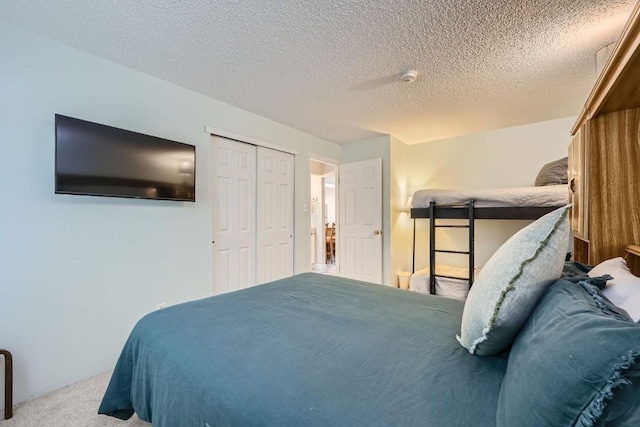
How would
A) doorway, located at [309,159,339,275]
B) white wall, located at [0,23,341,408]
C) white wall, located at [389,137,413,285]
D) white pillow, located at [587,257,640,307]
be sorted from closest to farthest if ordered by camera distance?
white pillow, located at [587,257,640,307] → white wall, located at [0,23,341,408] → white wall, located at [389,137,413,285] → doorway, located at [309,159,339,275]

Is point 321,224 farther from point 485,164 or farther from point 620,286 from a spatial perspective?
point 620,286

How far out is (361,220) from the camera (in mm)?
4207

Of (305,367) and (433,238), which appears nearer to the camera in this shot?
(305,367)

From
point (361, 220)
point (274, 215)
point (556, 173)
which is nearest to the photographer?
point (556, 173)

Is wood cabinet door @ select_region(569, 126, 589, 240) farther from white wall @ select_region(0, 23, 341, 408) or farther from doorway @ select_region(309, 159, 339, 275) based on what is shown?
doorway @ select_region(309, 159, 339, 275)

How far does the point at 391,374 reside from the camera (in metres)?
0.83

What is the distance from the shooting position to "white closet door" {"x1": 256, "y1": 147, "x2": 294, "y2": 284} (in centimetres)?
331

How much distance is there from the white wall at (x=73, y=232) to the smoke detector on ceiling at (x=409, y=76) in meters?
1.96

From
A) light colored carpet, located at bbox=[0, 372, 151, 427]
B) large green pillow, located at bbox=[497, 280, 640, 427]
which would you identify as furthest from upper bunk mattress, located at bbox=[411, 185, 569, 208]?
light colored carpet, located at bbox=[0, 372, 151, 427]

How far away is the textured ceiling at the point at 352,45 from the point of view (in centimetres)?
155

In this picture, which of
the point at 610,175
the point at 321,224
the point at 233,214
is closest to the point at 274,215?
the point at 233,214

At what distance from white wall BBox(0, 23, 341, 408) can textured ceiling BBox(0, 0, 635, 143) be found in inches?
8.2

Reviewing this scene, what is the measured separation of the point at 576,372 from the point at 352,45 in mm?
2027

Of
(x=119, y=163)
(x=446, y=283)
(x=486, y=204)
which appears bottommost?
(x=446, y=283)
